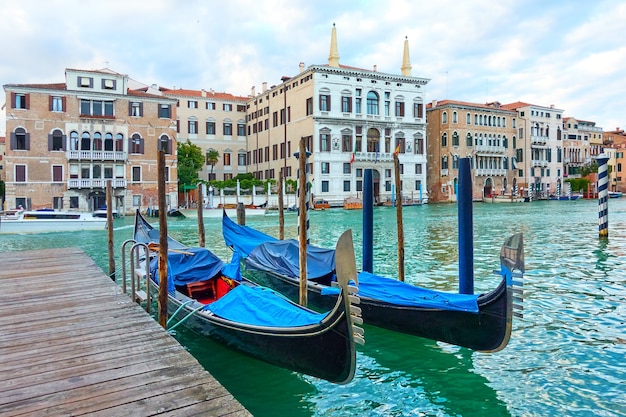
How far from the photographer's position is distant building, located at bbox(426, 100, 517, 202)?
131 feet

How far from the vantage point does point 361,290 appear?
5.47 metres

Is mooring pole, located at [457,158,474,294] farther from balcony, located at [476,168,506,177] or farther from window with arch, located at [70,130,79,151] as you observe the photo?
balcony, located at [476,168,506,177]

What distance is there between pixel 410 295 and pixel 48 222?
53.8 feet

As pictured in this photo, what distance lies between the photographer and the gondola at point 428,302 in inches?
156

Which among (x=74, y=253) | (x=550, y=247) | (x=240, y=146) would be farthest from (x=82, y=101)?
(x=550, y=247)

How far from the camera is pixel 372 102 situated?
34938mm

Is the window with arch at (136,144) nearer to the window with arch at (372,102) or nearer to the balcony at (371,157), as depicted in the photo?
the balcony at (371,157)

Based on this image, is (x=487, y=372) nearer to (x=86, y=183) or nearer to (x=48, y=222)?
(x=48, y=222)

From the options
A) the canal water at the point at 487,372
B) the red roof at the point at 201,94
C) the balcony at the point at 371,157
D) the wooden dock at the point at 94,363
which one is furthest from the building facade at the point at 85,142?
the canal water at the point at 487,372

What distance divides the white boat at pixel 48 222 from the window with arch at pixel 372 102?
2154 cm

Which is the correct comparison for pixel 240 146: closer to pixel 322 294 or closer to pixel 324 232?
pixel 324 232

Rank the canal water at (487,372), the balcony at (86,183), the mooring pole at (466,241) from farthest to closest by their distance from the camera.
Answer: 1. the balcony at (86,183)
2. the mooring pole at (466,241)
3. the canal water at (487,372)

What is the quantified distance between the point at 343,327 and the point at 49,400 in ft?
5.82

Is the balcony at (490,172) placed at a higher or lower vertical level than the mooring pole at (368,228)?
higher
